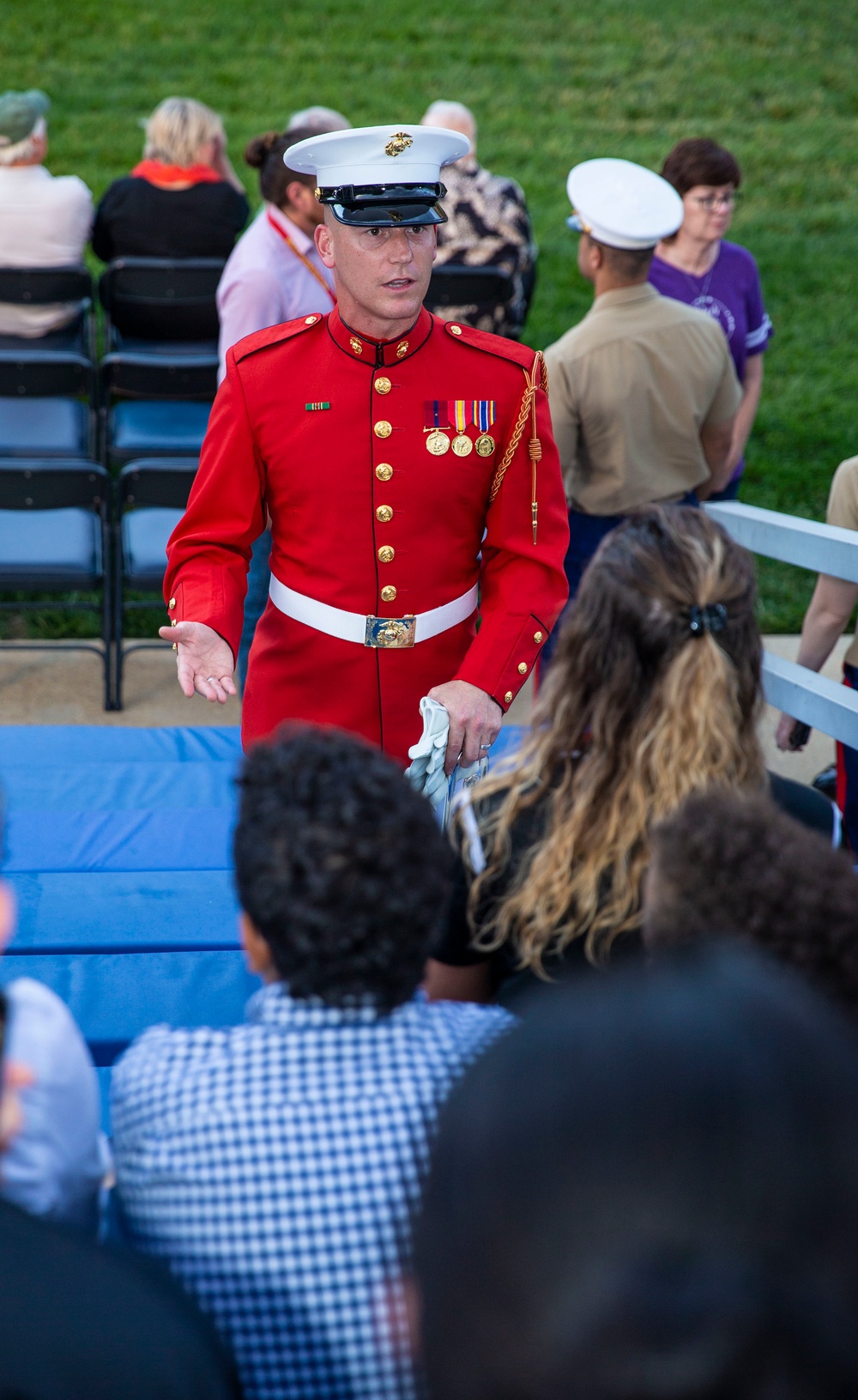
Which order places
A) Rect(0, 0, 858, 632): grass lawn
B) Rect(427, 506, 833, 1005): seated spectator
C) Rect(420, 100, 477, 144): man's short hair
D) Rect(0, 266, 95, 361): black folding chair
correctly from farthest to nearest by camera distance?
Rect(0, 0, 858, 632): grass lawn < Rect(0, 266, 95, 361): black folding chair < Rect(420, 100, 477, 144): man's short hair < Rect(427, 506, 833, 1005): seated spectator

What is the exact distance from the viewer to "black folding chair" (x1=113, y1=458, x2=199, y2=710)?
173 inches

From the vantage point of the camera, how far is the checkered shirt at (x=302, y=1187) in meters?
1.14

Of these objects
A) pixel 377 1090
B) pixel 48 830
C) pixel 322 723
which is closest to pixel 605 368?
pixel 322 723

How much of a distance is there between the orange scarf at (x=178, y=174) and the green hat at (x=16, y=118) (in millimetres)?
462

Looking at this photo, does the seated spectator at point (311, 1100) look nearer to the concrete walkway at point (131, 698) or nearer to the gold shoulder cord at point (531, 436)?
the gold shoulder cord at point (531, 436)

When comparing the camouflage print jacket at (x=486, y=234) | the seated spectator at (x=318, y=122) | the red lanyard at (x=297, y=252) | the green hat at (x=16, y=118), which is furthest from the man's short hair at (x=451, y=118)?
the green hat at (x=16, y=118)

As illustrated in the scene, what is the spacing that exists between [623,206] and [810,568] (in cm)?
113

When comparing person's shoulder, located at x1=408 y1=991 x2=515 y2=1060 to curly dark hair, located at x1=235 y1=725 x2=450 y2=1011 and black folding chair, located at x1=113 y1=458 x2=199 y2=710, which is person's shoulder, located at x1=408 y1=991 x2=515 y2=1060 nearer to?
curly dark hair, located at x1=235 y1=725 x2=450 y2=1011

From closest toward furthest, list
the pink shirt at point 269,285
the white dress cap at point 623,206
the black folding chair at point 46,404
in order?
the white dress cap at point 623,206 → the pink shirt at point 269,285 → the black folding chair at point 46,404

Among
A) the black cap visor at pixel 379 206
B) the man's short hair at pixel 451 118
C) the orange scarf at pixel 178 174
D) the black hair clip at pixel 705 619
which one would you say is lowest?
the orange scarf at pixel 178 174

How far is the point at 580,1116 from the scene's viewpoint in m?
0.68

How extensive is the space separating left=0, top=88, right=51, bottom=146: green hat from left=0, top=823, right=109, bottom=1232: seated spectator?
488cm

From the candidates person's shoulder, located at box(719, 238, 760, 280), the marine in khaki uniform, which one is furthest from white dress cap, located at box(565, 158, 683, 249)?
person's shoulder, located at box(719, 238, 760, 280)

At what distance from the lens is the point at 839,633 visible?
3.31 meters
